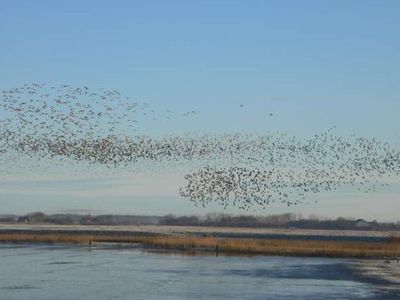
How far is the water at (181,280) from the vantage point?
1344 inches

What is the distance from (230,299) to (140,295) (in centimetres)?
377

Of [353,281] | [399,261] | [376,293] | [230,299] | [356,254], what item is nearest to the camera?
[230,299]

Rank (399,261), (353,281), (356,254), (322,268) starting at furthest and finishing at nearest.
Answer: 1. (356,254)
2. (399,261)
3. (322,268)
4. (353,281)

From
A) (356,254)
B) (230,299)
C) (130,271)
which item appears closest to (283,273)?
(130,271)

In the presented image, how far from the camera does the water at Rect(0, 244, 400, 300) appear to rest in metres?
34.1

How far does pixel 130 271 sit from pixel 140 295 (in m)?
13.2

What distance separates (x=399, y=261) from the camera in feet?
193

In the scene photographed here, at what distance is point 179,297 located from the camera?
3288 centimetres

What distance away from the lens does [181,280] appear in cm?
4103

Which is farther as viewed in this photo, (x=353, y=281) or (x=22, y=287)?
(x=353, y=281)

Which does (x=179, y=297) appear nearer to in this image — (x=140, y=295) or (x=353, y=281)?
(x=140, y=295)

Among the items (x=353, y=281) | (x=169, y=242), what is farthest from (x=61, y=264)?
(x=169, y=242)

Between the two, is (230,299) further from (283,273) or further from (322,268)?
(322,268)

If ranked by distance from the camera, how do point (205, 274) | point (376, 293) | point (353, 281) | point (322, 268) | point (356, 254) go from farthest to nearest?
point (356, 254) < point (322, 268) < point (205, 274) < point (353, 281) < point (376, 293)
